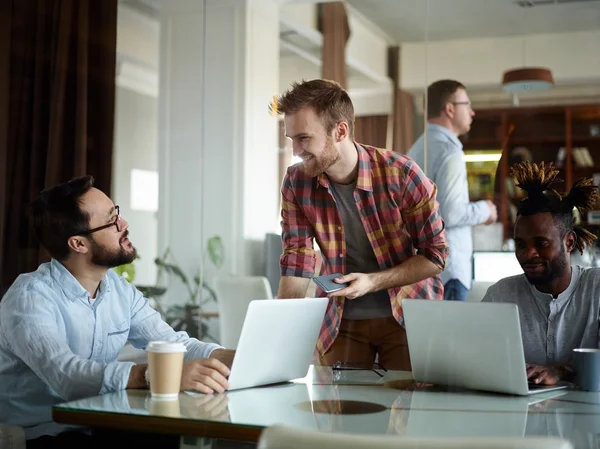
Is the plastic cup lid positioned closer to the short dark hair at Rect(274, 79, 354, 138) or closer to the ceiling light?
the short dark hair at Rect(274, 79, 354, 138)

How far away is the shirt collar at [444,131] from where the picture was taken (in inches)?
166

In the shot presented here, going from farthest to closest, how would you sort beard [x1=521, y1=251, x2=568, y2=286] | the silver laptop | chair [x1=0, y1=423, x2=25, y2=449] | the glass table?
1. beard [x1=521, y1=251, x2=568, y2=286]
2. chair [x1=0, y1=423, x2=25, y2=449]
3. the silver laptop
4. the glass table

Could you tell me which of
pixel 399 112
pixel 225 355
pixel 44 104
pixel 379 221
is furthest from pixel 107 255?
Result: pixel 399 112

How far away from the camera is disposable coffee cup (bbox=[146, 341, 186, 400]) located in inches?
67.4

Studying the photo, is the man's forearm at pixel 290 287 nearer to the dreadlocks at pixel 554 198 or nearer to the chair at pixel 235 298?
the dreadlocks at pixel 554 198

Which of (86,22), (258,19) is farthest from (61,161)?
(258,19)

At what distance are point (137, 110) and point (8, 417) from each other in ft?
9.79

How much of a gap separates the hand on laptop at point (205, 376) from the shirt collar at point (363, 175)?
107 cm

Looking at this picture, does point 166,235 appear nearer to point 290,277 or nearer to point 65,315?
point 290,277

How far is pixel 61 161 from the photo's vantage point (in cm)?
420

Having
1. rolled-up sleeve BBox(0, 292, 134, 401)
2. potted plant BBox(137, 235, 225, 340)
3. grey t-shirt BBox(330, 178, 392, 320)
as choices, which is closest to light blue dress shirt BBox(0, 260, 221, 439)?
rolled-up sleeve BBox(0, 292, 134, 401)

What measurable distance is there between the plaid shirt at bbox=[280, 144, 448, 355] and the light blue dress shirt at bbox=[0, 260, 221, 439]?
1.95ft

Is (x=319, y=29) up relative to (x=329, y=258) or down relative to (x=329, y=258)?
up

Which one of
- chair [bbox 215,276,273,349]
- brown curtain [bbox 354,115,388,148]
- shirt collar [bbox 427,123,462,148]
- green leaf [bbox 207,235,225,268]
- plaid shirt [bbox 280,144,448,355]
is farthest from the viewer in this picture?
green leaf [bbox 207,235,225,268]
